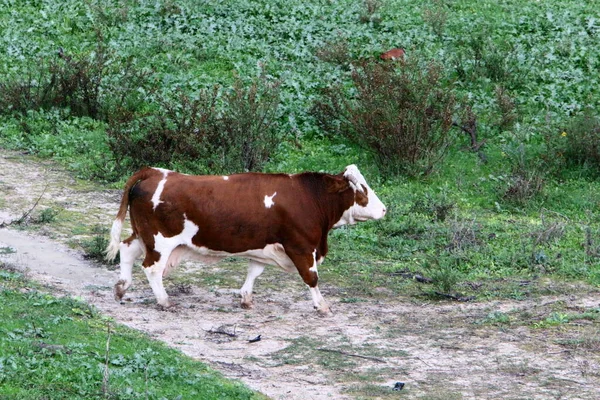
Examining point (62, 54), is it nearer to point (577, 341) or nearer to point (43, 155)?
point (43, 155)

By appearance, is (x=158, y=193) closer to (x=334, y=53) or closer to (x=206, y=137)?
(x=206, y=137)

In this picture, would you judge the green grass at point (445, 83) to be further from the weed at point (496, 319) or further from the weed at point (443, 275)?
the weed at point (496, 319)

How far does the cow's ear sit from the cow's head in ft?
0.16

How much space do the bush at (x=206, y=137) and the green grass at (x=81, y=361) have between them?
5.75m

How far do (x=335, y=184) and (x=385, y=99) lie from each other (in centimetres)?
511

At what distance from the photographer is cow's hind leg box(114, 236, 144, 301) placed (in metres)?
9.78

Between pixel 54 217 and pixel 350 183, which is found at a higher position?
pixel 350 183

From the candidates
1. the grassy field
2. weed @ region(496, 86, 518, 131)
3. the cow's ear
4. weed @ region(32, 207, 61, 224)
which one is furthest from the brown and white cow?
weed @ region(496, 86, 518, 131)

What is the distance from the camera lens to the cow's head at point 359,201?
10344 mm

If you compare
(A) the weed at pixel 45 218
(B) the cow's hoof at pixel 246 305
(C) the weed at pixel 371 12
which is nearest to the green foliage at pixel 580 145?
(C) the weed at pixel 371 12

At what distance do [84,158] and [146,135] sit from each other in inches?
40.9

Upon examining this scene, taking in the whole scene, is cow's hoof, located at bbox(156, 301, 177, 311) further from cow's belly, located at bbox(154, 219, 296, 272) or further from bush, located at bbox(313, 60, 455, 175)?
bush, located at bbox(313, 60, 455, 175)

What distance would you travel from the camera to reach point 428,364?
27.2 feet

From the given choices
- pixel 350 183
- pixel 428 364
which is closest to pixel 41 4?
pixel 350 183
